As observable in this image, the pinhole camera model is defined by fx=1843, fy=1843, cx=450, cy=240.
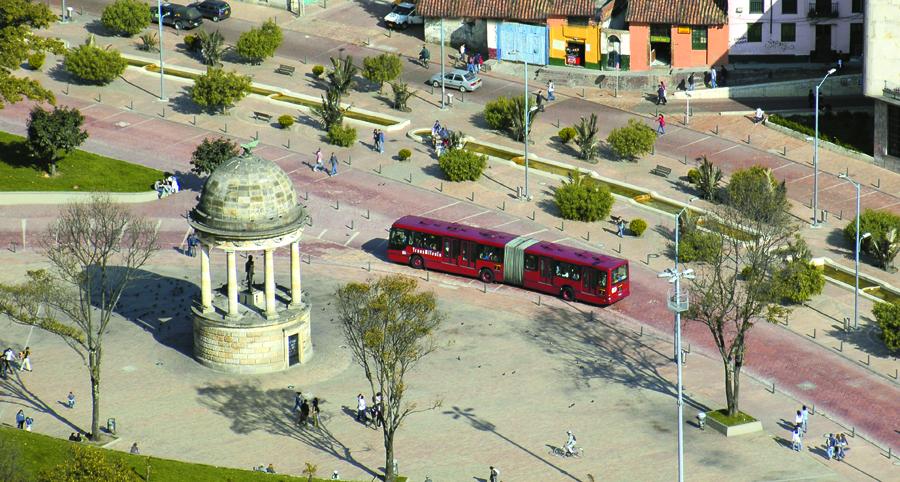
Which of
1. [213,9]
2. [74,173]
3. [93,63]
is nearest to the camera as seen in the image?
[74,173]

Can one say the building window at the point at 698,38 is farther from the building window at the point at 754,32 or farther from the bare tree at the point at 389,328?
the bare tree at the point at 389,328

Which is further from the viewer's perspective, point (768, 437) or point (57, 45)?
point (57, 45)

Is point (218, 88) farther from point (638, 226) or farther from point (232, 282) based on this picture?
point (232, 282)

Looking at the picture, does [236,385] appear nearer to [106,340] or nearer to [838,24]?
[106,340]

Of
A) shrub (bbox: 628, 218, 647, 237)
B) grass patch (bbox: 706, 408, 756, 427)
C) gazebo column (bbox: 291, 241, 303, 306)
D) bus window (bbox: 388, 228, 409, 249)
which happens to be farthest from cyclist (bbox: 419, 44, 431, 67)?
grass patch (bbox: 706, 408, 756, 427)

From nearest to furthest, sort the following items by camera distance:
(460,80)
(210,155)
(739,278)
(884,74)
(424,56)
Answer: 1. (739,278)
2. (210,155)
3. (884,74)
4. (460,80)
5. (424,56)

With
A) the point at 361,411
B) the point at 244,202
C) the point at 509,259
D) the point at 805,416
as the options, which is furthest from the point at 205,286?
the point at 805,416

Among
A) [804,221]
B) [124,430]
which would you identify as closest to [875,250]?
[804,221]
